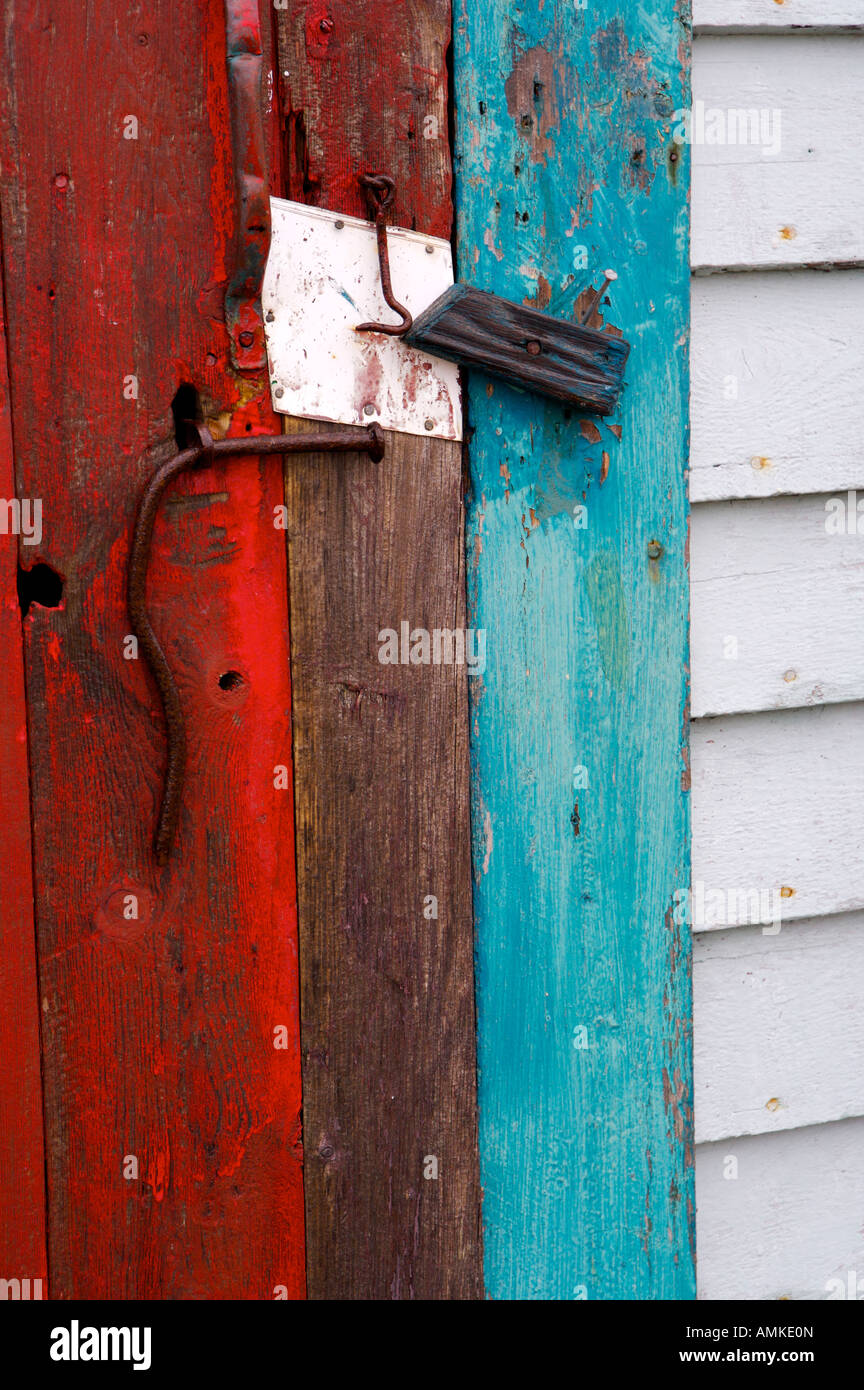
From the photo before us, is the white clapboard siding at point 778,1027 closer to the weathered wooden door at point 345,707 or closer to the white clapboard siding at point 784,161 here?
the weathered wooden door at point 345,707

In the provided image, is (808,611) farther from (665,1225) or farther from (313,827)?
(665,1225)

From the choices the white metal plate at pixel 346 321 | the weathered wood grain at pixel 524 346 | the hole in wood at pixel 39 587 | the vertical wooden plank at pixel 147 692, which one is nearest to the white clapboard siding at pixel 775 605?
the weathered wood grain at pixel 524 346

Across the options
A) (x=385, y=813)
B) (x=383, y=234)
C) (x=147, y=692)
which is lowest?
(x=385, y=813)

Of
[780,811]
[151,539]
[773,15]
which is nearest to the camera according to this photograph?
[151,539]

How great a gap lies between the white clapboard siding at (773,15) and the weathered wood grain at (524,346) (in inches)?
13.2

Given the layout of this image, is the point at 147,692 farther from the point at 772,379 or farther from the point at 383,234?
the point at 772,379

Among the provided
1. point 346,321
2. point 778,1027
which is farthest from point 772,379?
point 778,1027

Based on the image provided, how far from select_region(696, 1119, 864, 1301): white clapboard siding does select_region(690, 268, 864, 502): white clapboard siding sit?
0.74m

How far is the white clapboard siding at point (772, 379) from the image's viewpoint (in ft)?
3.53

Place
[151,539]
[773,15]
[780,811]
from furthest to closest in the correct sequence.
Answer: [780,811] < [773,15] < [151,539]

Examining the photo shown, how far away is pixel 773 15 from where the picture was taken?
1.03 meters

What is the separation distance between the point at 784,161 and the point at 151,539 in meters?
0.75

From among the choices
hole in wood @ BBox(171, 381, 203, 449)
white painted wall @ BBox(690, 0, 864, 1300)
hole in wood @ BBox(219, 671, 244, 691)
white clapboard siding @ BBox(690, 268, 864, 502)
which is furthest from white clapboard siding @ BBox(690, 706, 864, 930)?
hole in wood @ BBox(171, 381, 203, 449)

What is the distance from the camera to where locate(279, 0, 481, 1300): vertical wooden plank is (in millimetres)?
966
